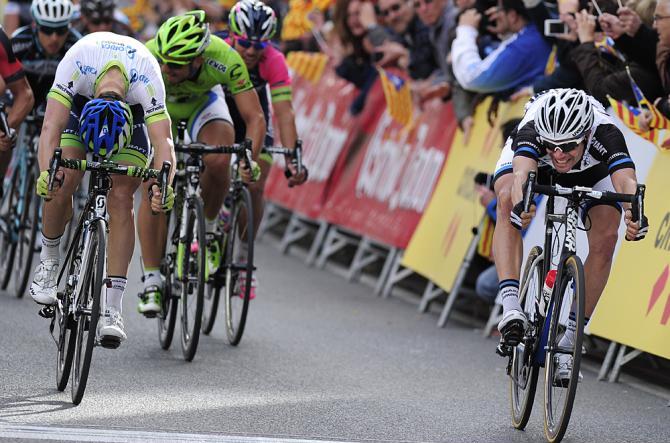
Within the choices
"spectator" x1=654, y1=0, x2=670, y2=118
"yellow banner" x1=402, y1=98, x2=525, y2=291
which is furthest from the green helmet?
"yellow banner" x1=402, y1=98, x2=525, y2=291

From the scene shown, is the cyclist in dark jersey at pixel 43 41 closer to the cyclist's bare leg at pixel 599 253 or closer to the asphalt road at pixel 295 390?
the asphalt road at pixel 295 390

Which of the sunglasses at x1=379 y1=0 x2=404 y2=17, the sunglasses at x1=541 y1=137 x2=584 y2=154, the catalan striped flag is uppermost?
the sunglasses at x1=541 y1=137 x2=584 y2=154

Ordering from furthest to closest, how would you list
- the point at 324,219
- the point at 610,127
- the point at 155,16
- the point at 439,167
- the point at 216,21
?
the point at 155,16 → the point at 216,21 → the point at 324,219 → the point at 439,167 → the point at 610,127

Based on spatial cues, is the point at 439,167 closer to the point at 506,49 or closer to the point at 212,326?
the point at 506,49

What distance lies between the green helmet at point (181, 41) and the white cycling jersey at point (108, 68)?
3.06 feet

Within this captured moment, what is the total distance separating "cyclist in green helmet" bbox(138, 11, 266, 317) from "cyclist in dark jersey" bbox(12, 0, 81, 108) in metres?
1.58

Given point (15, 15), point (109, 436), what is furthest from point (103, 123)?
point (15, 15)

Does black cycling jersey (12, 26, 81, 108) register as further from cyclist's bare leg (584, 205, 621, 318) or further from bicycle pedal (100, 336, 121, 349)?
cyclist's bare leg (584, 205, 621, 318)

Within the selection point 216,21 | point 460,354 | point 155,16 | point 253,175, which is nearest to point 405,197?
point 460,354

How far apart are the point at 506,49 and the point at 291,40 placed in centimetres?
832

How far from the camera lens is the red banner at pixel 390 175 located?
13.4 meters

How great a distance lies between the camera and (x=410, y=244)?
43.8ft

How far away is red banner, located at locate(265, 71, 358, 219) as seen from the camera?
15852 mm

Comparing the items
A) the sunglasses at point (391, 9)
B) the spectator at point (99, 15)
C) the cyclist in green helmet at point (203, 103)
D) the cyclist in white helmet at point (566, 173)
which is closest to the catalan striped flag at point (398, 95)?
the sunglasses at point (391, 9)
